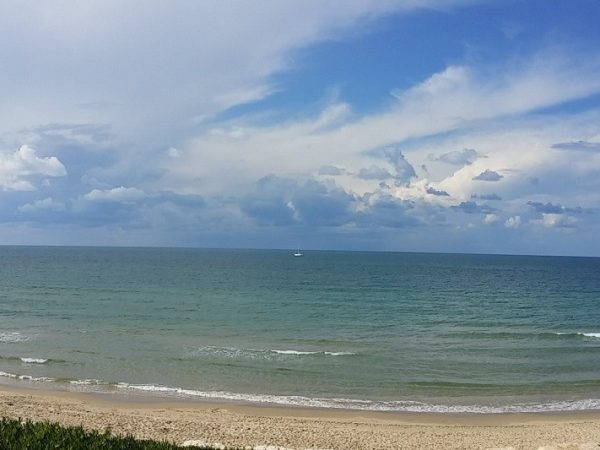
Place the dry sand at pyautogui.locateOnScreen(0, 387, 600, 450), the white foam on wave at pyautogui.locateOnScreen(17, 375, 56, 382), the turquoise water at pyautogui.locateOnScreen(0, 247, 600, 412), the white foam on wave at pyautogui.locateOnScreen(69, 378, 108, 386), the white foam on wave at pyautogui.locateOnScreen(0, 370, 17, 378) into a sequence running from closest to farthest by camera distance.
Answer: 1. the dry sand at pyautogui.locateOnScreen(0, 387, 600, 450)
2. the turquoise water at pyautogui.locateOnScreen(0, 247, 600, 412)
3. the white foam on wave at pyautogui.locateOnScreen(69, 378, 108, 386)
4. the white foam on wave at pyautogui.locateOnScreen(17, 375, 56, 382)
5. the white foam on wave at pyautogui.locateOnScreen(0, 370, 17, 378)

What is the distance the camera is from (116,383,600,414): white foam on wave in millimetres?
20984

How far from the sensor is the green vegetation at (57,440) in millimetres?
8953

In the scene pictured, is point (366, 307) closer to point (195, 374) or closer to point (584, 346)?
point (584, 346)

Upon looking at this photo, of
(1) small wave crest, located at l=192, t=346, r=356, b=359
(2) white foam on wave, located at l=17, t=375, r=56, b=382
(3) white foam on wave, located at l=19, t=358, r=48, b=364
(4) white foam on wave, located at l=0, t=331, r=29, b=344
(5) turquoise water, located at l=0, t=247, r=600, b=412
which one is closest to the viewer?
(5) turquoise water, located at l=0, t=247, r=600, b=412

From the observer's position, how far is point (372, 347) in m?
32.3

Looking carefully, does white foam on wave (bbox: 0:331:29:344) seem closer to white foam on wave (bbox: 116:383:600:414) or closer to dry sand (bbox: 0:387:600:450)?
dry sand (bbox: 0:387:600:450)

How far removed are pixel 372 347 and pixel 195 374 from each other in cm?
1165

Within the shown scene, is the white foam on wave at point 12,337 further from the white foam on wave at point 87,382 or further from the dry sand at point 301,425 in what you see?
the dry sand at point 301,425

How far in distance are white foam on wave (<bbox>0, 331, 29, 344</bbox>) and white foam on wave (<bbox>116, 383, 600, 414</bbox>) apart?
14.0 metres

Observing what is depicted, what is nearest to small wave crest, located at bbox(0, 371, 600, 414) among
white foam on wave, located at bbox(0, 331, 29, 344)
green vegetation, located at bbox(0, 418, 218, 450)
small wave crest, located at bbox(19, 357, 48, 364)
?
small wave crest, located at bbox(19, 357, 48, 364)

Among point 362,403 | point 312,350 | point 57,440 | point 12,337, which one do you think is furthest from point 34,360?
point 57,440

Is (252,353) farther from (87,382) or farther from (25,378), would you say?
(25,378)

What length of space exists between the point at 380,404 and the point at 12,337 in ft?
78.8

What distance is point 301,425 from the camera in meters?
18.3
